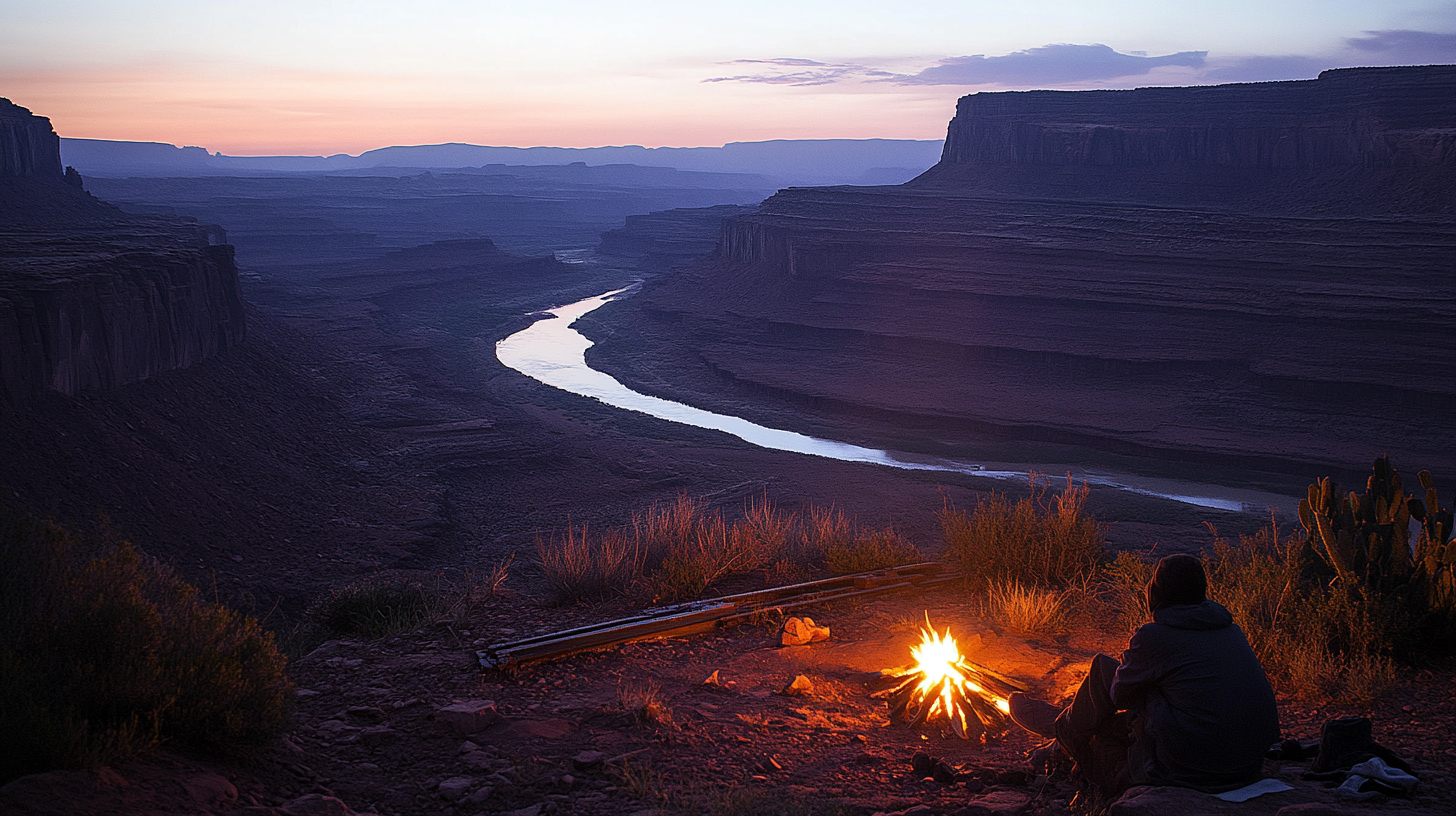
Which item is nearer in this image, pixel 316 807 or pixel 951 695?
pixel 316 807

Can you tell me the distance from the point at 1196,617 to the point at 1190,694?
338 mm

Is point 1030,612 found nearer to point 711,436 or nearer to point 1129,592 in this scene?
point 1129,592

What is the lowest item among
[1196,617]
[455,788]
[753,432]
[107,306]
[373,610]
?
[753,432]

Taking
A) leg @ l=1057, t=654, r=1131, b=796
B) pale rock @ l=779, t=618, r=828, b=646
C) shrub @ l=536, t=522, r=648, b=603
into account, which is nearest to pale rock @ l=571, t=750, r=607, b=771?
pale rock @ l=779, t=618, r=828, b=646

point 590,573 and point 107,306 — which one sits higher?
point 107,306

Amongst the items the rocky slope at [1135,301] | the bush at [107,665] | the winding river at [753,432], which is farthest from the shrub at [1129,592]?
the rocky slope at [1135,301]

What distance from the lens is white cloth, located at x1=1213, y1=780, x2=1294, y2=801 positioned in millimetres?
3932

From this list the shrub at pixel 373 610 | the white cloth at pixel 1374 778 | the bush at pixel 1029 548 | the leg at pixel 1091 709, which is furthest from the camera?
the bush at pixel 1029 548

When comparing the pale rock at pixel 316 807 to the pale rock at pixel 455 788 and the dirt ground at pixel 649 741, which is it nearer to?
the dirt ground at pixel 649 741

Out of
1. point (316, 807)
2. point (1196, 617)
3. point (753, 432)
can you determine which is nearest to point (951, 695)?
point (1196, 617)

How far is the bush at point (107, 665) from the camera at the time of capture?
3707mm

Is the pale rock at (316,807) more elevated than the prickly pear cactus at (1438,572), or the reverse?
the prickly pear cactus at (1438,572)

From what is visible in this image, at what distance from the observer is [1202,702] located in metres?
4.04

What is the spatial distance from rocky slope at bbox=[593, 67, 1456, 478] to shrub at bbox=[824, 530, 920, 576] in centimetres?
1952
